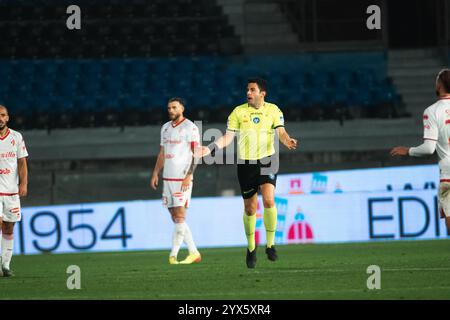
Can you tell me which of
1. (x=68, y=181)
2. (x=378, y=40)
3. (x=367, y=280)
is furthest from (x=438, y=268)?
(x=378, y=40)

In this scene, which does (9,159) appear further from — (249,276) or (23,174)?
(249,276)

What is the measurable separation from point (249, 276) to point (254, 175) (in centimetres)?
149

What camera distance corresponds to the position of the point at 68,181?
20688mm

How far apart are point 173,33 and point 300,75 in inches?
132

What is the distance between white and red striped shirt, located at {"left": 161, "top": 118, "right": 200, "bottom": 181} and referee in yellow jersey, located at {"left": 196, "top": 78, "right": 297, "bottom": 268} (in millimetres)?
1739

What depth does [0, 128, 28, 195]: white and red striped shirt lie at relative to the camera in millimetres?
12039

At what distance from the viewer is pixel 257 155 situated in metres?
12.2

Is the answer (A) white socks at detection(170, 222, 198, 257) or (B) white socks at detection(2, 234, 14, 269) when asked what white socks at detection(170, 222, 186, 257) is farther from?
(B) white socks at detection(2, 234, 14, 269)

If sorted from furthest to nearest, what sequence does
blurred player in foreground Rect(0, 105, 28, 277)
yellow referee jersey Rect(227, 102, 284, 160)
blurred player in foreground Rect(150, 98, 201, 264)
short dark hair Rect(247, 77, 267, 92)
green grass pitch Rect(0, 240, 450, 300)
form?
blurred player in foreground Rect(150, 98, 201, 264)
yellow referee jersey Rect(227, 102, 284, 160)
blurred player in foreground Rect(0, 105, 28, 277)
short dark hair Rect(247, 77, 267, 92)
green grass pitch Rect(0, 240, 450, 300)

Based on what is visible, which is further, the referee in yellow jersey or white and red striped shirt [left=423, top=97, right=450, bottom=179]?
the referee in yellow jersey

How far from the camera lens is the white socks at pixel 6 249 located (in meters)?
12.1

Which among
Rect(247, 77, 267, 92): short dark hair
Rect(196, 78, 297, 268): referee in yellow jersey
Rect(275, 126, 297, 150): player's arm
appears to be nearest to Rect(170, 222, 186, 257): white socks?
Rect(196, 78, 297, 268): referee in yellow jersey

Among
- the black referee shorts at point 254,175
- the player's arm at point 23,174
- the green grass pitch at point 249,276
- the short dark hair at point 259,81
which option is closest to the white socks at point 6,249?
the green grass pitch at point 249,276

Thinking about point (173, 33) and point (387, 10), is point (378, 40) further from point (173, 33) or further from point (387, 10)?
point (173, 33)
